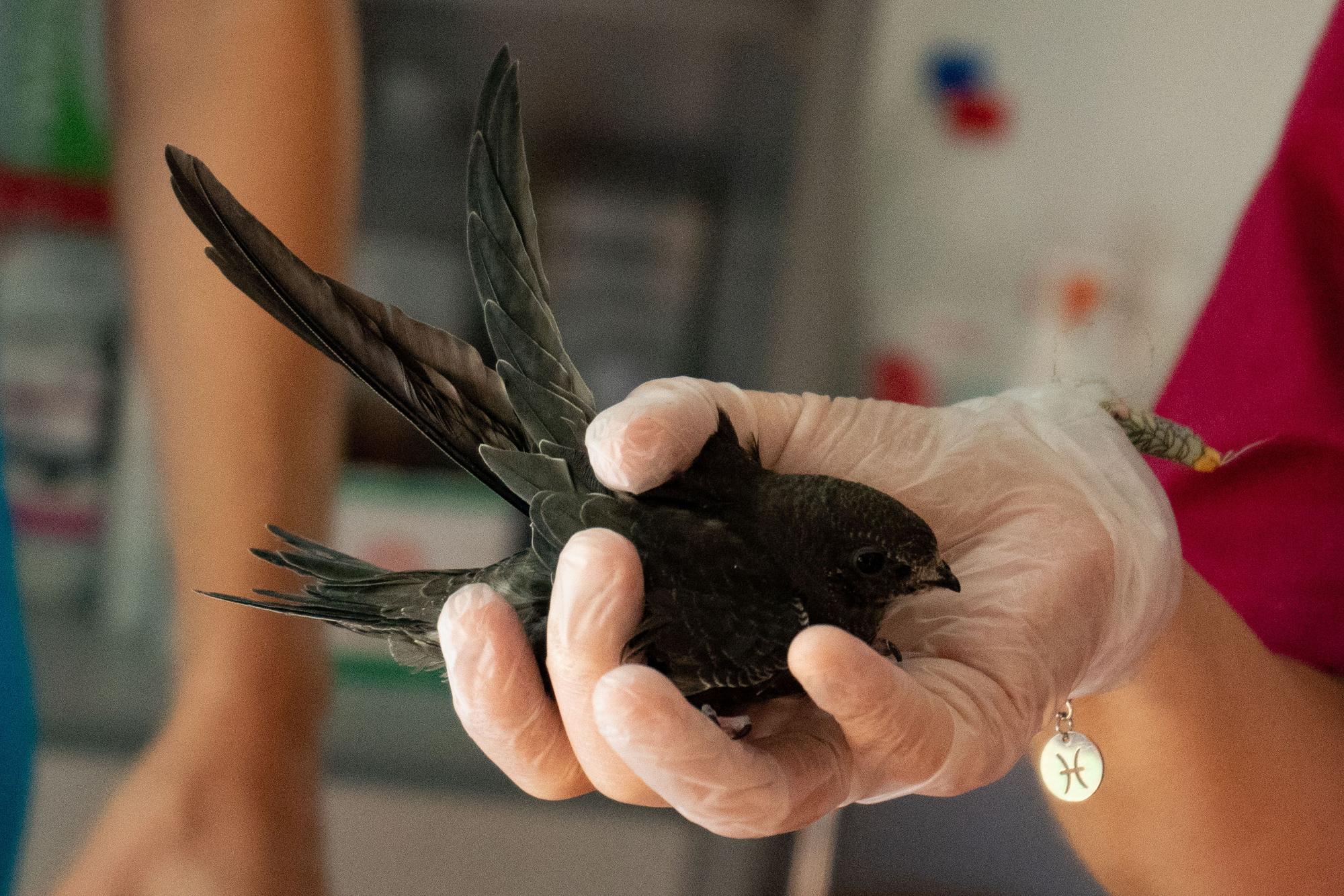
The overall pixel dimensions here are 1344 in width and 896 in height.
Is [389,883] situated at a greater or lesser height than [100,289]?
lesser

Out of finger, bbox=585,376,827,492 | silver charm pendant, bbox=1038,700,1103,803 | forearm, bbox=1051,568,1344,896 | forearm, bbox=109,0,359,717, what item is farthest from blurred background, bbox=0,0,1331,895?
finger, bbox=585,376,827,492

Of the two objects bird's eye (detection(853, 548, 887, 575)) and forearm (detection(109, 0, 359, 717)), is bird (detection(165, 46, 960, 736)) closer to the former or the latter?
bird's eye (detection(853, 548, 887, 575))

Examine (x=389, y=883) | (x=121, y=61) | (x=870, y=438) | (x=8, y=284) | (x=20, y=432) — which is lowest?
(x=389, y=883)

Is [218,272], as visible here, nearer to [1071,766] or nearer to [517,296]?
[517,296]

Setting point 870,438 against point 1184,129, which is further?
point 1184,129

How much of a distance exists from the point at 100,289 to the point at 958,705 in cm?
106

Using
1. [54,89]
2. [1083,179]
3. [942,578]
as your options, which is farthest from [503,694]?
[1083,179]

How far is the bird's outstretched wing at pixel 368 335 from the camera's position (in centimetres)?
35

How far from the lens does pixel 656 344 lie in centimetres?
117

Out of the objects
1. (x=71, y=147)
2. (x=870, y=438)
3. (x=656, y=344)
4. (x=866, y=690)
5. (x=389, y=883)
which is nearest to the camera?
(x=866, y=690)

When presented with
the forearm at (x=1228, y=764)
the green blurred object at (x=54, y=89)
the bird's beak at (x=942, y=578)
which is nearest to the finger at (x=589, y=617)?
the bird's beak at (x=942, y=578)

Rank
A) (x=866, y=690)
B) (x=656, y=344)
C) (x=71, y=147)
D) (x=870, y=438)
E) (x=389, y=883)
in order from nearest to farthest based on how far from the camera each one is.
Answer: (x=866, y=690), (x=870, y=438), (x=71, y=147), (x=656, y=344), (x=389, y=883)

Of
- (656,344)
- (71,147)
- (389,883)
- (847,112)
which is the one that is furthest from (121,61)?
(389,883)

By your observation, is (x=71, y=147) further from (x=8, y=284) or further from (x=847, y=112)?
(x=847, y=112)
